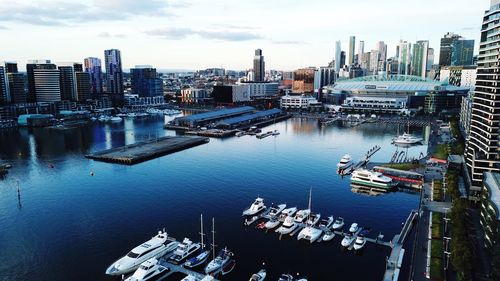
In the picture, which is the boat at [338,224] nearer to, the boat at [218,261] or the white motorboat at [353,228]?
the white motorboat at [353,228]

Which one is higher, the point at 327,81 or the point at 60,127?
the point at 327,81

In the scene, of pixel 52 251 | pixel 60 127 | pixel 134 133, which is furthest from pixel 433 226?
pixel 60 127

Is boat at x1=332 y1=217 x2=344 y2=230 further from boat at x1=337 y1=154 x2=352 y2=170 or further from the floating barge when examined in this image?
the floating barge

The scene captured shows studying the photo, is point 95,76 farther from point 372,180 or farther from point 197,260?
point 197,260

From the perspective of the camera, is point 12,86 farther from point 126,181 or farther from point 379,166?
point 379,166

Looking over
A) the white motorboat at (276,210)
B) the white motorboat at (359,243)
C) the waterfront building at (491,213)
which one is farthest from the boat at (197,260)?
the waterfront building at (491,213)

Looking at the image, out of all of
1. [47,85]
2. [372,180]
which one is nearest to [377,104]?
[372,180]

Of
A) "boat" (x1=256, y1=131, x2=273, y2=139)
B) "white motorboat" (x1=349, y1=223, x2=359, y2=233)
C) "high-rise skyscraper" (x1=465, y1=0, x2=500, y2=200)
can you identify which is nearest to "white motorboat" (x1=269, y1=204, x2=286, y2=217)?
"white motorboat" (x1=349, y1=223, x2=359, y2=233)
